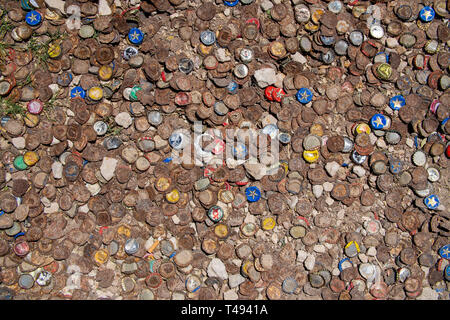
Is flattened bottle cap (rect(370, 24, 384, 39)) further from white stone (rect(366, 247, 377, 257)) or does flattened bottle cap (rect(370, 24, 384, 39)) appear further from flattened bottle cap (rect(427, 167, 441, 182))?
white stone (rect(366, 247, 377, 257))

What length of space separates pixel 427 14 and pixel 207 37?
2.35m

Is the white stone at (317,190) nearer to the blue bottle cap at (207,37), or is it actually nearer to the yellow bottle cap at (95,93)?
the blue bottle cap at (207,37)

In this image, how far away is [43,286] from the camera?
13.3ft

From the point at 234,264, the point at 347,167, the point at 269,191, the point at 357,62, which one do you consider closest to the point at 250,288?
the point at 234,264

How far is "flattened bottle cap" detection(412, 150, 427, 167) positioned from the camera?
420 centimetres

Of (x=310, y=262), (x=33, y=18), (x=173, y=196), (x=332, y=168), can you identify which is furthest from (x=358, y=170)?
(x=33, y=18)

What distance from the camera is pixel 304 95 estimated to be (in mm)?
4160

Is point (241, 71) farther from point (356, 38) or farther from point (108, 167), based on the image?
point (108, 167)

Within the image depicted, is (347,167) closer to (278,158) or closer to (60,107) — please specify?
(278,158)

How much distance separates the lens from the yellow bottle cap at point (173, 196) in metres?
4.09

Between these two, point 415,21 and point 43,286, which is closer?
point 43,286

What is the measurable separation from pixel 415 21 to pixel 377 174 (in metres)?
1.72

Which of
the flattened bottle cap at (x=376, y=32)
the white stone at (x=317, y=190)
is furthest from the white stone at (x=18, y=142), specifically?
the flattened bottle cap at (x=376, y=32)

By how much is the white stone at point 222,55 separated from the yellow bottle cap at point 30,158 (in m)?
2.15
